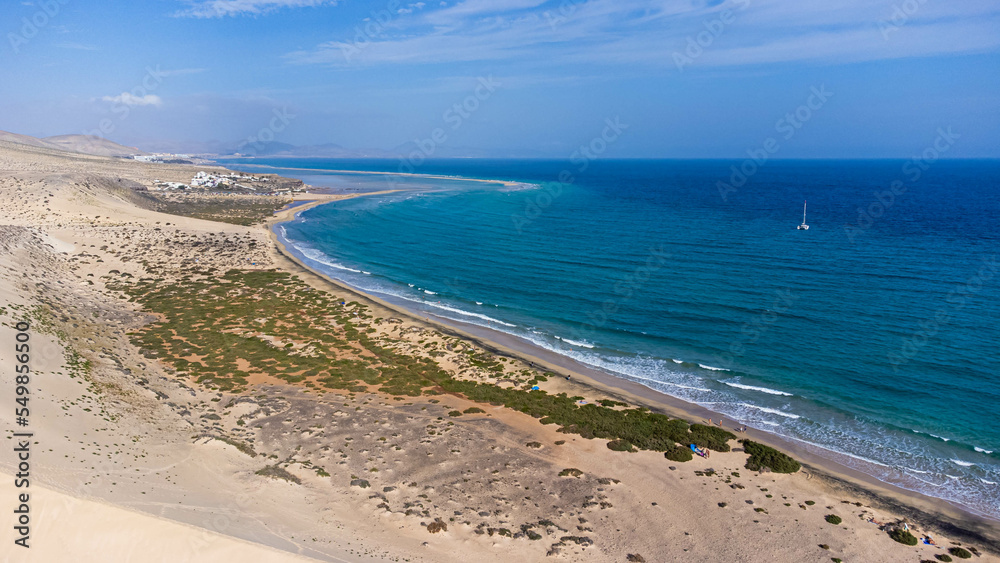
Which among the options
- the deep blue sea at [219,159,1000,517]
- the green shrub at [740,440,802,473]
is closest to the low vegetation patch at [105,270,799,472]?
the green shrub at [740,440,802,473]

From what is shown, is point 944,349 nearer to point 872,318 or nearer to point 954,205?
point 872,318

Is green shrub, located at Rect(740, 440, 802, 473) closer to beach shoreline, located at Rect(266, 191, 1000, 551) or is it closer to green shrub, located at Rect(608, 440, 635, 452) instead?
beach shoreline, located at Rect(266, 191, 1000, 551)

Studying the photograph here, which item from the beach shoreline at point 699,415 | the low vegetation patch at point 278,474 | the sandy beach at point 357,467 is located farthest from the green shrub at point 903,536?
the low vegetation patch at point 278,474

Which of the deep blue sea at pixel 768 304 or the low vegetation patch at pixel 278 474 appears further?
the deep blue sea at pixel 768 304

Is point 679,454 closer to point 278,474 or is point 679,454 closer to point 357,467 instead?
point 357,467

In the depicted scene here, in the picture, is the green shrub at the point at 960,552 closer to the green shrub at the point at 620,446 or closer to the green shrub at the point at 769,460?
the green shrub at the point at 769,460

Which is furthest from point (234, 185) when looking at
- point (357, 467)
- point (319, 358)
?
point (357, 467)
